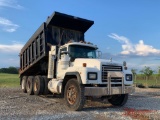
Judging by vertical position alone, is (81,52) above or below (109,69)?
above

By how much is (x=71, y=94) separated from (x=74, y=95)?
19cm

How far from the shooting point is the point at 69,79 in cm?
1038

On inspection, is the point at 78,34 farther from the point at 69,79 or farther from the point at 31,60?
the point at 69,79

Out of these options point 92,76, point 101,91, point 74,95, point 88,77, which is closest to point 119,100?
point 101,91

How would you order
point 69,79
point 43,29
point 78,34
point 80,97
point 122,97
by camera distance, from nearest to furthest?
point 80,97, point 69,79, point 122,97, point 43,29, point 78,34

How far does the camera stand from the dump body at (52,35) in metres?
13.4

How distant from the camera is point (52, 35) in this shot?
13633mm

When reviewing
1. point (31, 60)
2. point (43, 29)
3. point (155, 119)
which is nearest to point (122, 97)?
point (155, 119)

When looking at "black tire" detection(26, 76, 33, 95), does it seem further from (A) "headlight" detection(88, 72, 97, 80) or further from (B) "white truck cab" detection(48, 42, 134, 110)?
(A) "headlight" detection(88, 72, 97, 80)

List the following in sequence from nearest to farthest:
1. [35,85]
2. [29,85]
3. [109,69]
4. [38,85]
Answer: [109,69], [38,85], [35,85], [29,85]

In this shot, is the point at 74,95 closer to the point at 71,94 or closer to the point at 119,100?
the point at 71,94

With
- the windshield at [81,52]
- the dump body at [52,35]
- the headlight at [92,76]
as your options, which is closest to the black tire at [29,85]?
the dump body at [52,35]

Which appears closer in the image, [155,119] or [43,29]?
[155,119]

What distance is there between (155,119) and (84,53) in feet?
15.1
